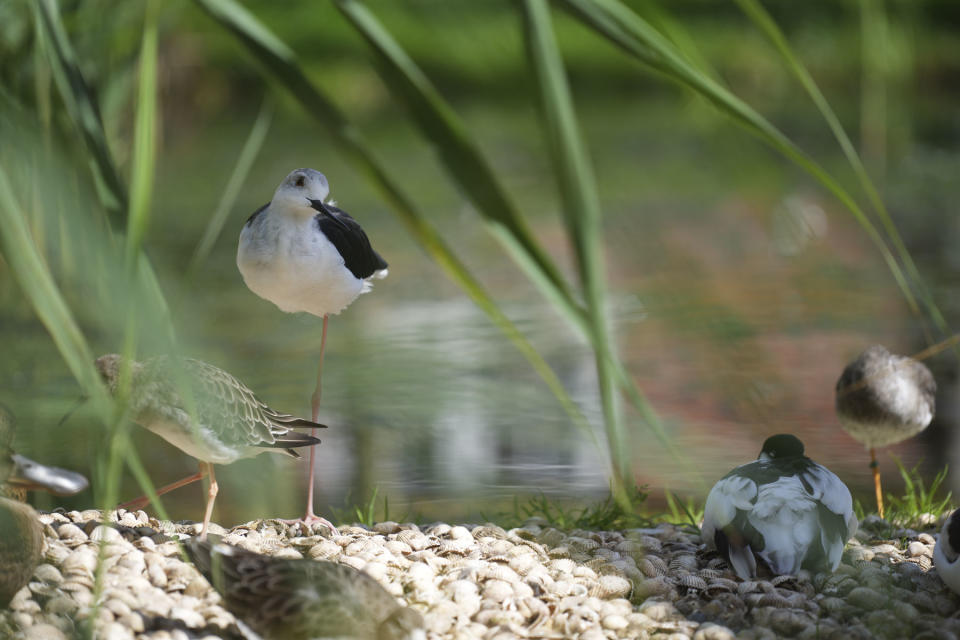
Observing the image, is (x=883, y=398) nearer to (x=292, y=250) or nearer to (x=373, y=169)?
(x=292, y=250)

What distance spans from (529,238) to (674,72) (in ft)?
0.56

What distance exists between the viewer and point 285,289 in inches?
79.0

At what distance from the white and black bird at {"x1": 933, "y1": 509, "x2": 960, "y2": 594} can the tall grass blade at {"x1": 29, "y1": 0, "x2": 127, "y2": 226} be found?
1995mm

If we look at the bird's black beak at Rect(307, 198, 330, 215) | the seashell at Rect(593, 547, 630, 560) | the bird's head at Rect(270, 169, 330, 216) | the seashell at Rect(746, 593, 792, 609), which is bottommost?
the seashell at Rect(746, 593, 792, 609)

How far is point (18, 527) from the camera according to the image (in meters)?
2.22

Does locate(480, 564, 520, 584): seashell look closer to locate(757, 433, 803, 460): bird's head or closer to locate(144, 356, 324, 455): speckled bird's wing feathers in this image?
locate(144, 356, 324, 455): speckled bird's wing feathers

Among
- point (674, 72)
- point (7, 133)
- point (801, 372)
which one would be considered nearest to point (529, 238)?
point (674, 72)

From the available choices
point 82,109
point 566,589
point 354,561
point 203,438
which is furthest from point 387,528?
point 82,109

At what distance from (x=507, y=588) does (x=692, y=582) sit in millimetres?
461

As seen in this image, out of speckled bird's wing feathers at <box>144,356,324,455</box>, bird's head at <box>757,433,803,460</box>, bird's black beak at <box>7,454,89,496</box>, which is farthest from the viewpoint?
bird's head at <box>757,433,803,460</box>

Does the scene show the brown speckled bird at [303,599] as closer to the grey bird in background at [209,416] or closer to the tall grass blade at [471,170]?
the grey bird in background at [209,416]

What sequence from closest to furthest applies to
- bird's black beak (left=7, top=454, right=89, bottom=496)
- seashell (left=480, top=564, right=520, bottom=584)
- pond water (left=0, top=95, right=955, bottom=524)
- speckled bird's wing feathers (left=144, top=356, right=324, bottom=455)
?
bird's black beak (left=7, top=454, right=89, bottom=496), speckled bird's wing feathers (left=144, top=356, right=324, bottom=455), seashell (left=480, top=564, right=520, bottom=584), pond water (left=0, top=95, right=955, bottom=524)

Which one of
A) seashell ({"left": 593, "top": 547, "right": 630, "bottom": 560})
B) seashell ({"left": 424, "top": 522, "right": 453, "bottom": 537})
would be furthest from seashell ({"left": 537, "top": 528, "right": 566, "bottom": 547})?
seashell ({"left": 424, "top": 522, "right": 453, "bottom": 537})

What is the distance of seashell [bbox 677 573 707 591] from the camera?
2.59 meters
